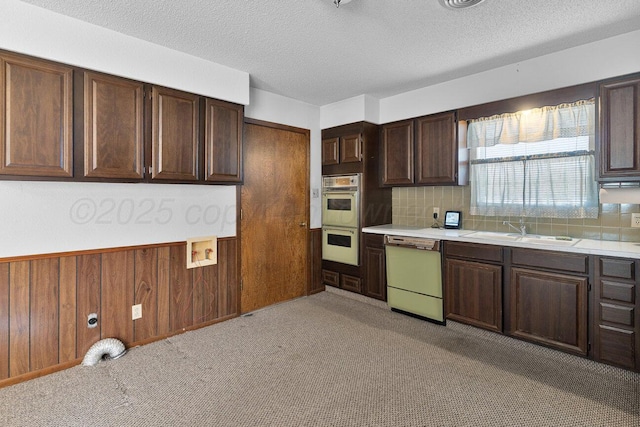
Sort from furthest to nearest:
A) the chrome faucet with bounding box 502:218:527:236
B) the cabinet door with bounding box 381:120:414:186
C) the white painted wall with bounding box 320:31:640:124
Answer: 1. the cabinet door with bounding box 381:120:414:186
2. the chrome faucet with bounding box 502:218:527:236
3. the white painted wall with bounding box 320:31:640:124

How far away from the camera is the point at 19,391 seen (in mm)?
2195

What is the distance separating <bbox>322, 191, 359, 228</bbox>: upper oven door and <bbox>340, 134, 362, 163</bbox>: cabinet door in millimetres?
419

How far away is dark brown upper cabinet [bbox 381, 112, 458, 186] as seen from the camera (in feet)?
11.7

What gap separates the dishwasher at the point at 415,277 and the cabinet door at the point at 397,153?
0.79 meters

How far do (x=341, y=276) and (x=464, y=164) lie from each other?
2014mm

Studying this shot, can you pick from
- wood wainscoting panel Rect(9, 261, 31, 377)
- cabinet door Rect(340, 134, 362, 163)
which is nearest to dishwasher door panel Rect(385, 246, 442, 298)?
cabinet door Rect(340, 134, 362, 163)

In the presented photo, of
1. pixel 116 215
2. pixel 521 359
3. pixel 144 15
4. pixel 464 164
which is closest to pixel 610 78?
pixel 464 164

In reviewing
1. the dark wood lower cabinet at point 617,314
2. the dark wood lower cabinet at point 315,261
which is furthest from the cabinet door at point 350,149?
the dark wood lower cabinet at point 617,314

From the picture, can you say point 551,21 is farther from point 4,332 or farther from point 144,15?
point 4,332

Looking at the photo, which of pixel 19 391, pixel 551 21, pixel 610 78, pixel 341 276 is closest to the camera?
pixel 19 391

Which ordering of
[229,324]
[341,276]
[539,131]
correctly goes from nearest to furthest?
[539,131], [229,324], [341,276]

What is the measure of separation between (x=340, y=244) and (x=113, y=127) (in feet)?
9.12

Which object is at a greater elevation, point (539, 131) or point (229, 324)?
point (539, 131)

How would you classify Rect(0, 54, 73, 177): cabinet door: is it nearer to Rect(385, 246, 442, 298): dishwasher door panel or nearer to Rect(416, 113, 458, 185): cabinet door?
Rect(385, 246, 442, 298): dishwasher door panel
